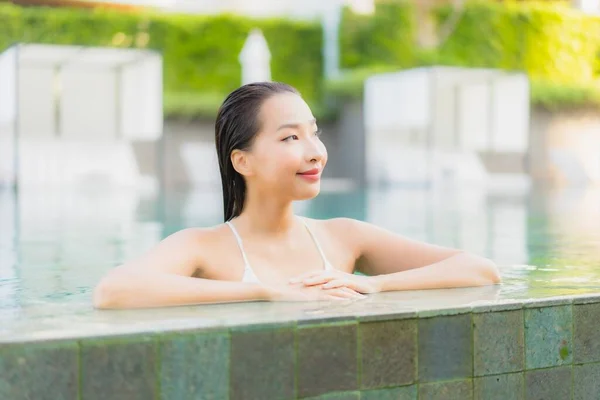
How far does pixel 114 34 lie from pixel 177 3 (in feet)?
11.7

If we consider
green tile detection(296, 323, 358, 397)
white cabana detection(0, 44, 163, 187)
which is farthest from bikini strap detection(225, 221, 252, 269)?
white cabana detection(0, 44, 163, 187)

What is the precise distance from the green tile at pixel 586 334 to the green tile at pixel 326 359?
0.70 metres

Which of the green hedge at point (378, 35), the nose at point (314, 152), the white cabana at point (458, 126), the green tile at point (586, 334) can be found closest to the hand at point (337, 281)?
the nose at point (314, 152)

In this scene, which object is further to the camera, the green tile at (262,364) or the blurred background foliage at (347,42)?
the blurred background foliage at (347,42)

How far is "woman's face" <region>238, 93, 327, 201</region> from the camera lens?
2734 millimetres

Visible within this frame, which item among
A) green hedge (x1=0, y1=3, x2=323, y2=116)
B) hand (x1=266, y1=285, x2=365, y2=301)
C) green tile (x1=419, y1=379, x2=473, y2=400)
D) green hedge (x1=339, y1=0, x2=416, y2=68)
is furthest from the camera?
green hedge (x1=339, y1=0, x2=416, y2=68)

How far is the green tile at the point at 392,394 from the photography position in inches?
86.2

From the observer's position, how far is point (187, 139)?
21609 millimetres

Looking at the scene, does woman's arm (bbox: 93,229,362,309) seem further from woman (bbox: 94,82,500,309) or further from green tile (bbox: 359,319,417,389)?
green tile (bbox: 359,319,417,389)

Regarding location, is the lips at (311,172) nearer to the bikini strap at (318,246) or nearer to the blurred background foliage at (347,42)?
the bikini strap at (318,246)

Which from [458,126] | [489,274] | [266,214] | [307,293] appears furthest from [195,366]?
[458,126]

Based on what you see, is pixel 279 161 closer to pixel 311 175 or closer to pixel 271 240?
pixel 311 175

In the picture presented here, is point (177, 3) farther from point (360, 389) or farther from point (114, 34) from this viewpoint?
point (360, 389)

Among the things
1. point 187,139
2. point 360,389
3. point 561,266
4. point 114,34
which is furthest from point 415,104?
point 360,389
